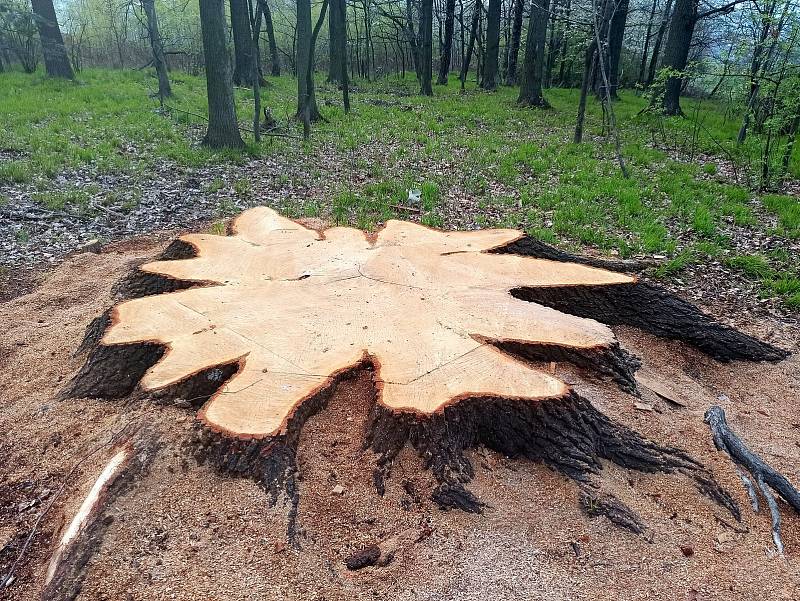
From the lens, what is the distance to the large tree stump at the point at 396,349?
2029mm

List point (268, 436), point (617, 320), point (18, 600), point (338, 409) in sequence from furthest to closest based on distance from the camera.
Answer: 1. point (617, 320)
2. point (338, 409)
3. point (268, 436)
4. point (18, 600)

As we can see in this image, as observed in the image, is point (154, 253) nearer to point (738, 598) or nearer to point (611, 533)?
point (611, 533)

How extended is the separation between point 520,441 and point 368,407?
0.69 meters

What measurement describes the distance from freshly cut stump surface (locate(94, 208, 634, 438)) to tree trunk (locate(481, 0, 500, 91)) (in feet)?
53.8

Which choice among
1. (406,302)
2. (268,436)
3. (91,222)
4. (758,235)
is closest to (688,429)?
(406,302)

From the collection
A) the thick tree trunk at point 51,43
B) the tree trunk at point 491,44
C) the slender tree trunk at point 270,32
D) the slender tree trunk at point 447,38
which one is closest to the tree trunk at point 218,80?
the thick tree trunk at point 51,43

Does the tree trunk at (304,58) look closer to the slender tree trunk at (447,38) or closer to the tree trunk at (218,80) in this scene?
the tree trunk at (218,80)

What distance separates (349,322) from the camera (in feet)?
8.25

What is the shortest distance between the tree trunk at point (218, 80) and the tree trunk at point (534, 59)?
27.4 feet

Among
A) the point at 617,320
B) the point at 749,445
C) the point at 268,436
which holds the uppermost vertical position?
the point at 268,436

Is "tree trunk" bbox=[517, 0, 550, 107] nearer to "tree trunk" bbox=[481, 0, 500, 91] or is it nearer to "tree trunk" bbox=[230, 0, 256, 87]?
"tree trunk" bbox=[481, 0, 500, 91]

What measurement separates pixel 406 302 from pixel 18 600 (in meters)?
1.96

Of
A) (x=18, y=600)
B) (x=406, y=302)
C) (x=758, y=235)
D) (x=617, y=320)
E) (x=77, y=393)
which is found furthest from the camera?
(x=758, y=235)

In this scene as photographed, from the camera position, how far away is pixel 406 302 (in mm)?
2713
